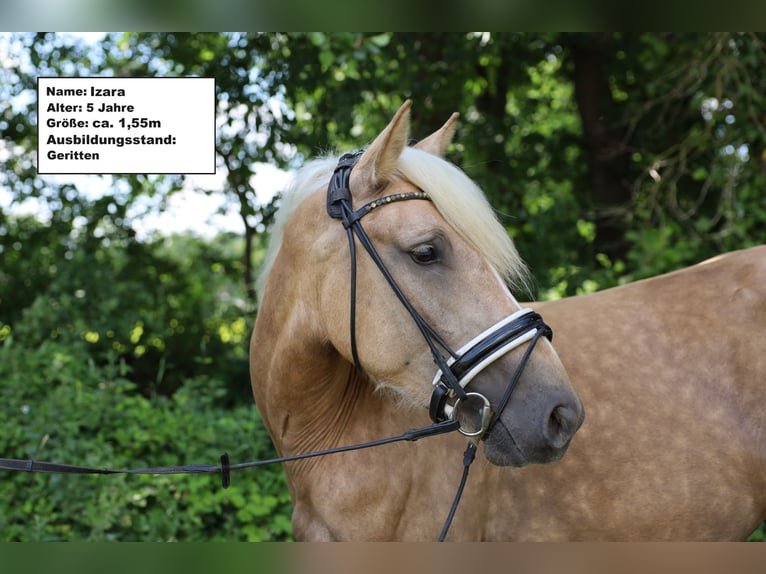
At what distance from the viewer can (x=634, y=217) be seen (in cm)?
675

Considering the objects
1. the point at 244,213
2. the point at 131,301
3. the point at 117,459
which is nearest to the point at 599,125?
the point at 244,213

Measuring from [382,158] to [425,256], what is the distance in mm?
368

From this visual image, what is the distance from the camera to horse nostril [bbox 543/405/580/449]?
216 cm

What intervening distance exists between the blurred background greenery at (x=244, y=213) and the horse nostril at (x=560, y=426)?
→ 2.88 metres

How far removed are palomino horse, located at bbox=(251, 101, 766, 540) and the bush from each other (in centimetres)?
206

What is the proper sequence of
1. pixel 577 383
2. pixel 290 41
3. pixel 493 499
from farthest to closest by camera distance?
pixel 290 41 → pixel 577 383 → pixel 493 499

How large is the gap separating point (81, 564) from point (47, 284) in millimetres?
5347

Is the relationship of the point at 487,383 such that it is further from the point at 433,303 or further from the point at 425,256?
the point at 425,256

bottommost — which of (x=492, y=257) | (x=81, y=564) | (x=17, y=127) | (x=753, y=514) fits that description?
(x=753, y=514)

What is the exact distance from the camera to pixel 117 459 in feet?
15.6

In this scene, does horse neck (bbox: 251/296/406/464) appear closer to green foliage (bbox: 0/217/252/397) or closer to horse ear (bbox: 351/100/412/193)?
horse ear (bbox: 351/100/412/193)

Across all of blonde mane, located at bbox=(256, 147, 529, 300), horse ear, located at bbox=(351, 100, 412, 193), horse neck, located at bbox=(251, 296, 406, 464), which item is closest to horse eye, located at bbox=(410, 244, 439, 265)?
blonde mane, located at bbox=(256, 147, 529, 300)
